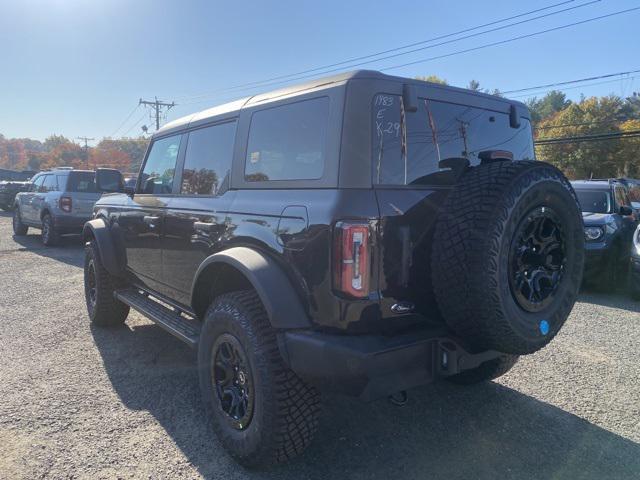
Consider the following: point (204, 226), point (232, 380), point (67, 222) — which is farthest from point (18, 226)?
point (232, 380)

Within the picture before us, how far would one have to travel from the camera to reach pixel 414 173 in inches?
99.1

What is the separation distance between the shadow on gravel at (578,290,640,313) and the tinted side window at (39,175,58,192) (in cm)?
1155

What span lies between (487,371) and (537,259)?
138cm

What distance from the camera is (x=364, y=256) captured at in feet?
7.33

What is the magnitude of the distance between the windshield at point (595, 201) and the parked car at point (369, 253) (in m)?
6.07

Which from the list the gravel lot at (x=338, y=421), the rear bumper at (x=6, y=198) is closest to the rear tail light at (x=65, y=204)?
the gravel lot at (x=338, y=421)

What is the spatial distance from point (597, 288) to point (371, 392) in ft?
22.8

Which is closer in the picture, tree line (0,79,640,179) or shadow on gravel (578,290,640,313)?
shadow on gravel (578,290,640,313)

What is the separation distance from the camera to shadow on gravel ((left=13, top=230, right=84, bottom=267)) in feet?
32.8

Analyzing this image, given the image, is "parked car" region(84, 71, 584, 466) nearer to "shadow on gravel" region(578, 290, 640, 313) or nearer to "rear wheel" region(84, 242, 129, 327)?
"rear wheel" region(84, 242, 129, 327)

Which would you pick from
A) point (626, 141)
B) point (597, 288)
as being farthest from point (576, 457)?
point (626, 141)

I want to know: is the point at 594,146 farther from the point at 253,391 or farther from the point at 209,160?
the point at 253,391

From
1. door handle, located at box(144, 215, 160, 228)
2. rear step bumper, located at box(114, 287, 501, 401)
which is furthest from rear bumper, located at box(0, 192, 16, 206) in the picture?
rear step bumper, located at box(114, 287, 501, 401)

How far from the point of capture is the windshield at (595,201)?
8.02 m
